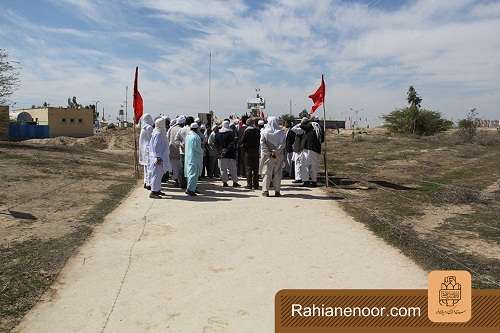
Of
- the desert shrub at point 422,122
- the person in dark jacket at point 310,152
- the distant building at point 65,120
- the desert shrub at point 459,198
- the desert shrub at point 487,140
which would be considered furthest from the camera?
the distant building at point 65,120

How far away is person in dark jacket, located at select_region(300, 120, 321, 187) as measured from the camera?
1146 centimetres

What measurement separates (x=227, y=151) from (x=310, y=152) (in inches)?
78.6

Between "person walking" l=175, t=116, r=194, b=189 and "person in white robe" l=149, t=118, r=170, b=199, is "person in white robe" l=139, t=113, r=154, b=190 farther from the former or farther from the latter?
"person in white robe" l=149, t=118, r=170, b=199

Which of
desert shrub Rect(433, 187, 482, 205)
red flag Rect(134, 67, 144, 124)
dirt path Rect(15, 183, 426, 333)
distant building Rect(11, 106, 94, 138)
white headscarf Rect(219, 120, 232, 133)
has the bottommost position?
dirt path Rect(15, 183, 426, 333)

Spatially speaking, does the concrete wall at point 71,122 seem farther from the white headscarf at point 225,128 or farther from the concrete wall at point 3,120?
the white headscarf at point 225,128

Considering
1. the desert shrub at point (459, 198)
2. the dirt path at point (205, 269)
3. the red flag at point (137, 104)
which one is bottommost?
the dirt path at point (205, 269)

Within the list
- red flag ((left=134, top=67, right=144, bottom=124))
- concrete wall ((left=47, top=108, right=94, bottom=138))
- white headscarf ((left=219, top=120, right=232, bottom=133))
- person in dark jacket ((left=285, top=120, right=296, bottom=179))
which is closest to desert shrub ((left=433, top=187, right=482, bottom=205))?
person in dark jacket ((left=285, top=120, right=296, bottom=179))

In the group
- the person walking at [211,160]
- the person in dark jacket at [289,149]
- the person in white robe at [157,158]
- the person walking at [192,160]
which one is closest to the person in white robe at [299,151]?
the person in dark jacket at [289,149]

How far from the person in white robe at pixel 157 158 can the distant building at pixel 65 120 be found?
40.8 m

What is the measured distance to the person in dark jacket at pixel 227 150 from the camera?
11508 millimetres

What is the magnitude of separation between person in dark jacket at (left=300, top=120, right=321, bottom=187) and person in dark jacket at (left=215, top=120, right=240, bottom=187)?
1705mm

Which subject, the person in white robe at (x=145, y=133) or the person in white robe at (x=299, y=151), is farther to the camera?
the person in white robe at (x=299, y=151)

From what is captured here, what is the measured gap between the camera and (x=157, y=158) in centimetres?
962

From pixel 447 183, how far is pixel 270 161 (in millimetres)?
5806
